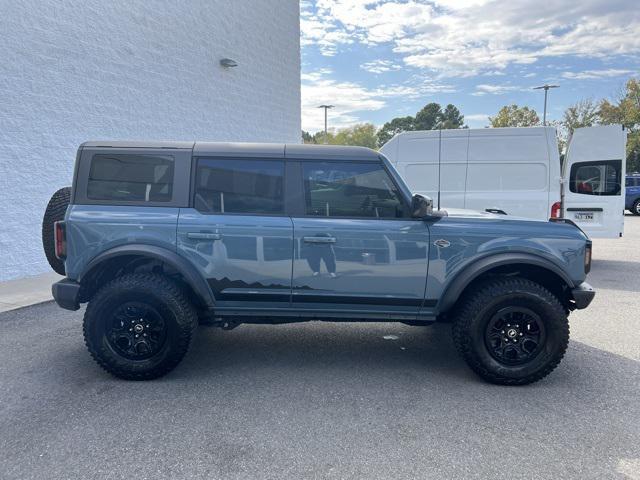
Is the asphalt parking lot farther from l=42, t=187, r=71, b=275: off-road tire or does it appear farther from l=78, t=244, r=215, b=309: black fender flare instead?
l=42, t=187, r=71, b=275: off-road tire

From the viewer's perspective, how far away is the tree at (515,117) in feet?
124

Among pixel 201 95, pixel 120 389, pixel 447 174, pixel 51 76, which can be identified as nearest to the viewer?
pixel 120 389

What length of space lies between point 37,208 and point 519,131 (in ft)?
28.0

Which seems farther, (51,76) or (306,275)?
(51,76)

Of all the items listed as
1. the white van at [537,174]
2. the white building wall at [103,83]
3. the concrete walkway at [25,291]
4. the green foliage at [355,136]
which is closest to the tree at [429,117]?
the green foliage at [355,136]

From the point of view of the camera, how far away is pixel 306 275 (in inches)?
138

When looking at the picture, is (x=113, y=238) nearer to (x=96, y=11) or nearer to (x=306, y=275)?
(x=306, y=275)

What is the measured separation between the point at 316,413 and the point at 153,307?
1.57 metres

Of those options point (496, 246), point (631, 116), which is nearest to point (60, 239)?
point (496, 246)

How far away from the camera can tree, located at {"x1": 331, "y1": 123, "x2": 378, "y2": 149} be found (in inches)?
2159

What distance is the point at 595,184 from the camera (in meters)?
7.96

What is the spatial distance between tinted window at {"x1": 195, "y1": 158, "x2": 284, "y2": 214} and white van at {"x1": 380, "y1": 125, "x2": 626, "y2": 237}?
5.02 m

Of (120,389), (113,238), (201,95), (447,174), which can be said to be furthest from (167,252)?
(201,95)

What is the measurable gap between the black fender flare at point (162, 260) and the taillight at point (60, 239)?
0.26 meters
